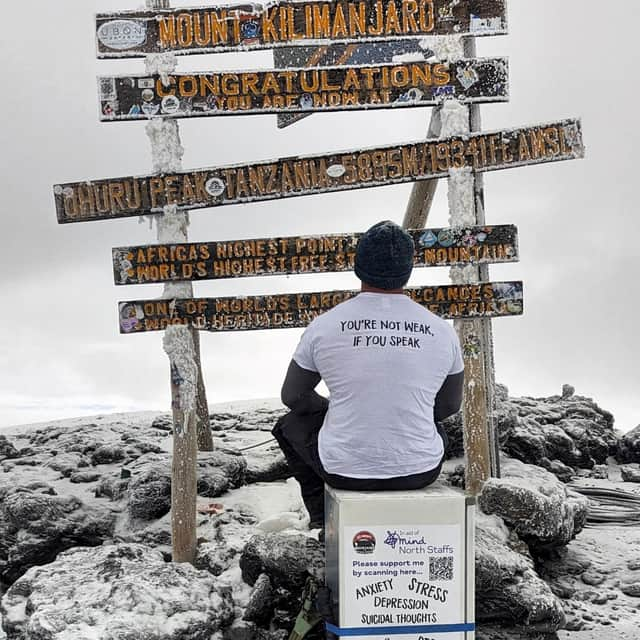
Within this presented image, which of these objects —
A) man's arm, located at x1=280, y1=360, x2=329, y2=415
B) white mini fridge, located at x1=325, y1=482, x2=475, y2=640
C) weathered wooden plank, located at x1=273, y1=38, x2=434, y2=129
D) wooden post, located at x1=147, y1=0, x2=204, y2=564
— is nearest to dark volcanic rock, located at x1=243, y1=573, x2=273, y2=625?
wooden post, located at x1=147, y1=0, x2=204, y2=564

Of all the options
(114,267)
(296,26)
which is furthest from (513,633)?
(296,26)

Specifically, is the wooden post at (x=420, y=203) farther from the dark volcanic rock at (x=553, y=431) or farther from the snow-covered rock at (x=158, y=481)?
the snow-covered rock at (x=158, y=481)

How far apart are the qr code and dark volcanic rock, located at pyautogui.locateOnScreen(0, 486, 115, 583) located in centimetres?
371

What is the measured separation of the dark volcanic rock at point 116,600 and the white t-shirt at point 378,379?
1.60 m

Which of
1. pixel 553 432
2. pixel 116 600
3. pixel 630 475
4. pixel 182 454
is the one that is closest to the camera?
pixel 116 600

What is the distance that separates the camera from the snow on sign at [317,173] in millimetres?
5730

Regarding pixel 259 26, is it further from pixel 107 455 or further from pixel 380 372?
pixel 107 455

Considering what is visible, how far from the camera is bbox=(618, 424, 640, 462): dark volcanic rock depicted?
32.7 ft

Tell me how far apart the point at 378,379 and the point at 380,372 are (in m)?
0.03

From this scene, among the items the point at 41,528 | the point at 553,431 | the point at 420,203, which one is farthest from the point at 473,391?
the point at 553,431

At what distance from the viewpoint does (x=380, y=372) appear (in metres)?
3.37

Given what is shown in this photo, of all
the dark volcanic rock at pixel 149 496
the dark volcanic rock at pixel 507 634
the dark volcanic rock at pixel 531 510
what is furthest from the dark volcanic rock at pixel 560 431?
the dark volcanic rock at pixel 149 496

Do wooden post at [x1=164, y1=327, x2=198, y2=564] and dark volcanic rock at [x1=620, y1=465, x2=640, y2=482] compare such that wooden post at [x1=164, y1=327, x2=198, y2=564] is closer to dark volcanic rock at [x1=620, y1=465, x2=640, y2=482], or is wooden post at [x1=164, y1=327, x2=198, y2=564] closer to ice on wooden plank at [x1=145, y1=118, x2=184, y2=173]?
ice on wooden plank at [x1=145, y1=118, x2=184, y2=173]

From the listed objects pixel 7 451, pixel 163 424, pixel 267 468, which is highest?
pixel 267 468
